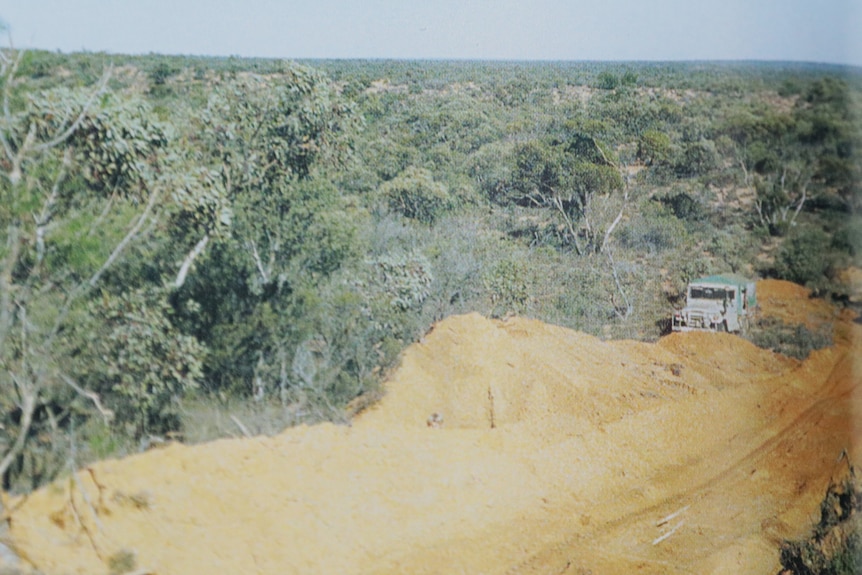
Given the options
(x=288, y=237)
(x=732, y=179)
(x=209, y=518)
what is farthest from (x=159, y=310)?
(x=732, y=179)

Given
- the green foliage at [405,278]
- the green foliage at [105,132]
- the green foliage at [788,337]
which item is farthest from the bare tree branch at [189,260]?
the green foliage at [788,337]

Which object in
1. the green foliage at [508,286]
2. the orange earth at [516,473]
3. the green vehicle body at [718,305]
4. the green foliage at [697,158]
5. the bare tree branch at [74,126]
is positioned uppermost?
the bare tree branch at [74,126]

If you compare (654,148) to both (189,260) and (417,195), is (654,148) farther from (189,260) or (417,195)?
(189,260)

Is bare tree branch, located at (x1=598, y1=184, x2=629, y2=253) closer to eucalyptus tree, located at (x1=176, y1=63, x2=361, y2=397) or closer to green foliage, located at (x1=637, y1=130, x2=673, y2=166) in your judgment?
green foliage, located at (x1=637, y1=130, x2=673, y2=166)

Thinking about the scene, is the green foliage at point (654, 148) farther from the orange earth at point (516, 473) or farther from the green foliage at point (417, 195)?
the green foliage at point (417, 195)

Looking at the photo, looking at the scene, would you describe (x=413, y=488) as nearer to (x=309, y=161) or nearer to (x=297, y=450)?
(x=297, y=450)

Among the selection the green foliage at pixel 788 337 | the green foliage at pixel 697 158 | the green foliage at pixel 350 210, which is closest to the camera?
the green foliage at pixel 350 210

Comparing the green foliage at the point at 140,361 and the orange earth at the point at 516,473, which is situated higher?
the green foliage at the point at 140,361

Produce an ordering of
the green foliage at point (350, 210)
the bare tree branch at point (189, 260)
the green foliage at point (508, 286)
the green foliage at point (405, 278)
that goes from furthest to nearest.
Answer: the green foliage at point (508, 286) < the green foliage at point (405, 278) < the bare tree branch at point (189, 260) < the green foliage at point (350, 210)
